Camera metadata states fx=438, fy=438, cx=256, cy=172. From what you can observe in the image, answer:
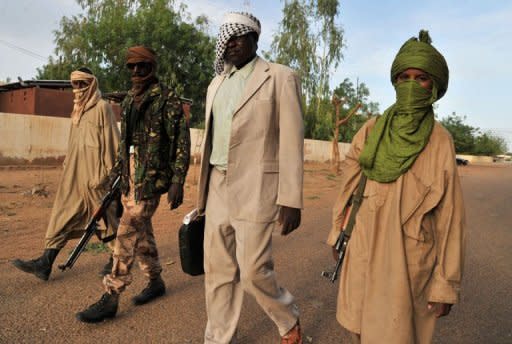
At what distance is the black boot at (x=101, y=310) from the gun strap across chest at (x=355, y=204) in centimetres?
192

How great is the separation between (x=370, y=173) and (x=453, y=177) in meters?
0.38

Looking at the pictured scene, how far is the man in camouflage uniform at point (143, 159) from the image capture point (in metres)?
3.26

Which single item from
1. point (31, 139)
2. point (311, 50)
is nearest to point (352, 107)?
point (311, 50)

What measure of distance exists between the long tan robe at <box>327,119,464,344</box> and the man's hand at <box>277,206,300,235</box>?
528 mm

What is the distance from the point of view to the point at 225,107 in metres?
2.72

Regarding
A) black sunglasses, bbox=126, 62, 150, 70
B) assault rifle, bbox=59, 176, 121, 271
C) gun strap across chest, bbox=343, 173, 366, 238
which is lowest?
assault rifle, bbox=59, 176, 121, 271

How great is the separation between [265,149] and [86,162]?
2370 mm

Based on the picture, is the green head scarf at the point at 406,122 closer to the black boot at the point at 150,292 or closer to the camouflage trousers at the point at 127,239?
the camouflage trousers at the point at 127,239

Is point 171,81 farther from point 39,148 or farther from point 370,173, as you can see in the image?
point 370,173

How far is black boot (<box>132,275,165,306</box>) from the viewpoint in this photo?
3.59 m

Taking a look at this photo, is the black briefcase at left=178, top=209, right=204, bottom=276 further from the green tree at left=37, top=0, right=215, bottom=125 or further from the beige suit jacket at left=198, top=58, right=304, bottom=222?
the green tree at left=37, top=0, right=215, bottom=125

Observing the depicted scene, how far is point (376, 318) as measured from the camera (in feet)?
6.67

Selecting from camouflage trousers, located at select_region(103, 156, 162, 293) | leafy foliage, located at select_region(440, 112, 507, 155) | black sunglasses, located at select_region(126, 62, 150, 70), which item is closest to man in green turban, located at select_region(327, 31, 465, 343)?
camouflage trousers, located at select_region(103, 156, 162, 293)

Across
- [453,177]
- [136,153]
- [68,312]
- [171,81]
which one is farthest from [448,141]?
[171,81]
